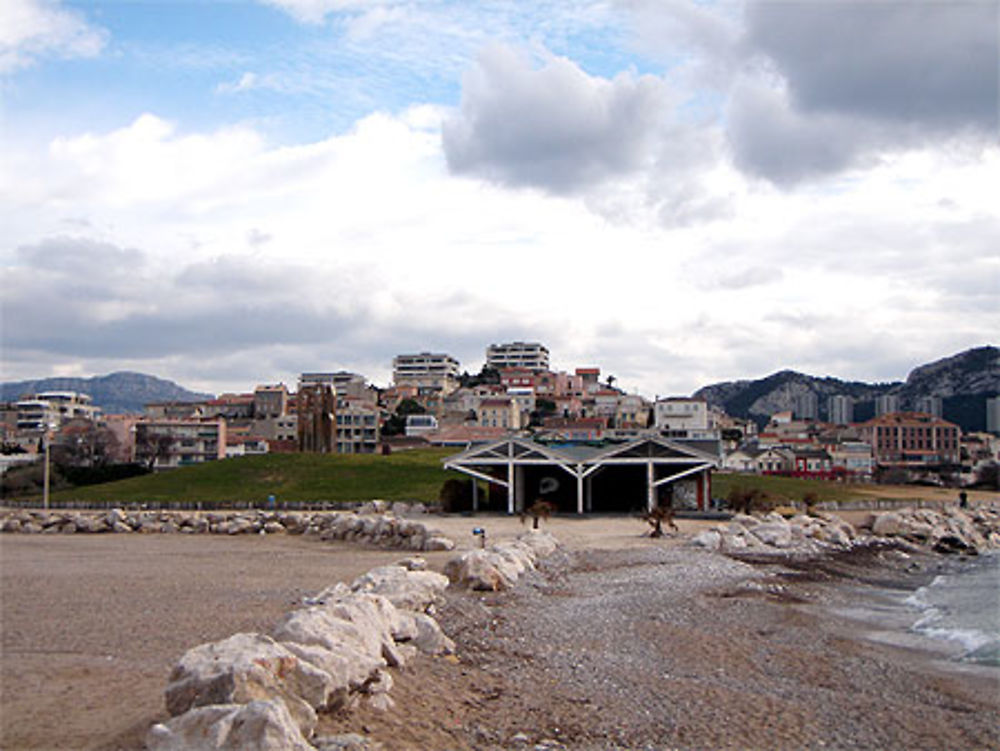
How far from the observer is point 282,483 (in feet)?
196

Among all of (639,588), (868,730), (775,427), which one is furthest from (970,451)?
(868,730)

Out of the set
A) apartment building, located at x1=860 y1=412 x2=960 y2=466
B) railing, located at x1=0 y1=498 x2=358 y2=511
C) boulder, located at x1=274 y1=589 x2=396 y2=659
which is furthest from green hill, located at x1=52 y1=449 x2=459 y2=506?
apartment building, located at x1=860 y1=412 x2=960 y2=466

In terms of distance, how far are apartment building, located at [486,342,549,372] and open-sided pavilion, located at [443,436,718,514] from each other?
132 meters

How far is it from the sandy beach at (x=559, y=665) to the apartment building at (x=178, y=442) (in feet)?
245

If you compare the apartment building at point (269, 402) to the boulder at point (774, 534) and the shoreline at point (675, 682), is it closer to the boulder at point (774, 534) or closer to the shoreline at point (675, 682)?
the boulder at point (774, 534)

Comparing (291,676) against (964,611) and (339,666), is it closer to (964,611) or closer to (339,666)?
(339,666)

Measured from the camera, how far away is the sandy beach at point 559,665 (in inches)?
375

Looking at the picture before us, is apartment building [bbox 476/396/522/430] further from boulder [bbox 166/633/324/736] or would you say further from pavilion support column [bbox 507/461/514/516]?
boulder [bbox 166/633/324/736]

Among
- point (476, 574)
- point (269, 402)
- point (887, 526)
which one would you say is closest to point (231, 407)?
point (269, 402)

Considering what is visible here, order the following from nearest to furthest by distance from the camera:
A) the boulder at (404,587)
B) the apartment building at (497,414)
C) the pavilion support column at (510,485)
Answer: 1. the boulder at (404,587)
2. the pavilion support column at (510,485)
3. the apartment building at (497,414)

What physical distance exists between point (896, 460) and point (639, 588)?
10618 cm

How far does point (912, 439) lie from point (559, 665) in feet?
391

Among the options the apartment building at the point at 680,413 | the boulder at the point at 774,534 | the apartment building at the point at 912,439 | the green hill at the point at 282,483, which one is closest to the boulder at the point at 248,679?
the boulder at the point at 774,534

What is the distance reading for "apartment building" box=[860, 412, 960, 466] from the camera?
116 meters
